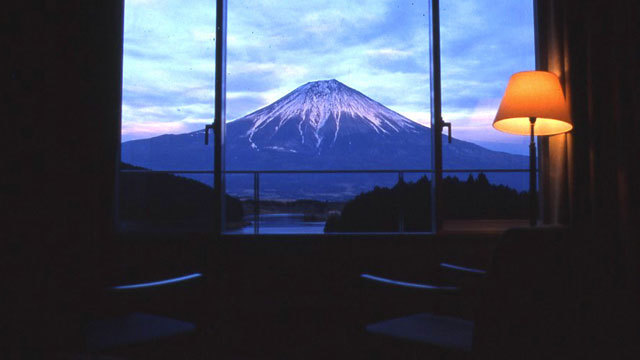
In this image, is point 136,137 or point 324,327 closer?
point 324,327

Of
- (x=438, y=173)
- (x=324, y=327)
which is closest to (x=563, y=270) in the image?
(x=438, y=173)

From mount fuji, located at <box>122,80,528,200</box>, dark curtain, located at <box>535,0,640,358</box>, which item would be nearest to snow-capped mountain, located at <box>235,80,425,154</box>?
mount fuji, located at <box>122,80,528,200</box>

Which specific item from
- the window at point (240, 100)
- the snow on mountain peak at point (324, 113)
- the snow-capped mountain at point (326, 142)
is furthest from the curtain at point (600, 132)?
the snow-capped mountain at point (326, 142)

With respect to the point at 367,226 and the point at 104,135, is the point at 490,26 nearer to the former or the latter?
the point at 367,226

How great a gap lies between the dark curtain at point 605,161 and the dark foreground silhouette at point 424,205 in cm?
50

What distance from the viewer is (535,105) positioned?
6.25ft

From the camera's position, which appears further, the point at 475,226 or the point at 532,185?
the point at 475,226

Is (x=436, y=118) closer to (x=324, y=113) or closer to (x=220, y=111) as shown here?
(x=220, y=111)

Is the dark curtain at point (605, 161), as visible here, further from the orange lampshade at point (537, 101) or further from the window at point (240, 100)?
the window at point (240, 100)

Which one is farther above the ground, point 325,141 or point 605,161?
point 325,141

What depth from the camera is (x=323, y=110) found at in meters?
42.4

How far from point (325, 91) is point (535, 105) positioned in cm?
2274

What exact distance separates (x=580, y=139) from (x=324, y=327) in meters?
1.46

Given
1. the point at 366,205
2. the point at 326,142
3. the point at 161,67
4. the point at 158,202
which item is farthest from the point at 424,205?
the point at 326,142
